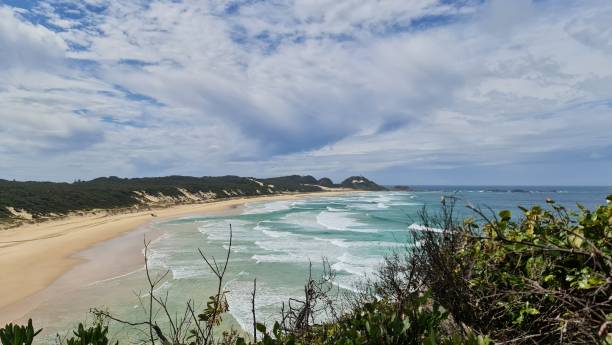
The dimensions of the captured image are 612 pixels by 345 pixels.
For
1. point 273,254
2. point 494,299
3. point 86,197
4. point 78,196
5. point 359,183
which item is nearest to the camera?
point 494,299

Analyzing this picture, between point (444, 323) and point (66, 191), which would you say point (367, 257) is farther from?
point (66, 191)

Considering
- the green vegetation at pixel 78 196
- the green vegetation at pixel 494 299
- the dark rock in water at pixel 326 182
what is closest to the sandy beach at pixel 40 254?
the green vegetation at pixel 78 196

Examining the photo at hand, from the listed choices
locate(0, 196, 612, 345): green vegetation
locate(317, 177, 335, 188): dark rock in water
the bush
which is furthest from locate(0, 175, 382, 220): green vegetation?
locate(317, 177, 335, 188): dark rock in water

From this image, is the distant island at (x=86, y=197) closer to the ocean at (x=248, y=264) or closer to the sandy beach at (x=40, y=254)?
the sandy beach at (x=40, y=254)

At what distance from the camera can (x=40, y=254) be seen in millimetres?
21594

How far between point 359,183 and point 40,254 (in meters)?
166

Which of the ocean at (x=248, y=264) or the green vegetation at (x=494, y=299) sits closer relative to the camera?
the green vegetation at (x=494, y=299)

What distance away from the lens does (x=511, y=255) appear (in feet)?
12.4

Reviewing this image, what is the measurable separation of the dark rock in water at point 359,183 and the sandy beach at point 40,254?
14601 centimetres

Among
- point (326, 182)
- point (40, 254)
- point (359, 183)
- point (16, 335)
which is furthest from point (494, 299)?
point (359, 183)

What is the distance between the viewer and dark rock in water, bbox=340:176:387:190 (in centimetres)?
17884

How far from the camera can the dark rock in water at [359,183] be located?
587ft

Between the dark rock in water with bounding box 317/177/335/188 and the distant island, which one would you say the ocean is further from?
the dark rock in water with bounding box 317/177/335/188

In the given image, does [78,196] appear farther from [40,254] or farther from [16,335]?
[16,335]
